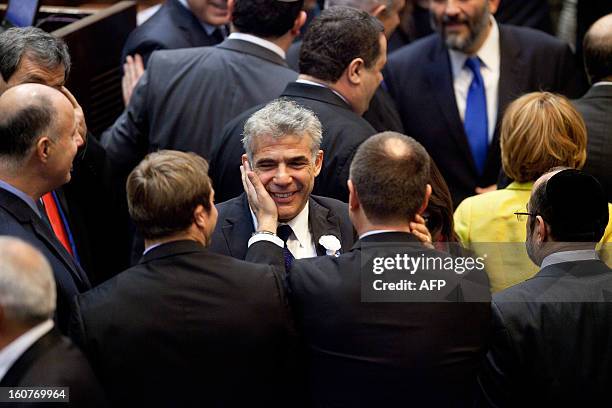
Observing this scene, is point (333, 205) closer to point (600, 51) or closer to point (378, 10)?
point (600, 51)

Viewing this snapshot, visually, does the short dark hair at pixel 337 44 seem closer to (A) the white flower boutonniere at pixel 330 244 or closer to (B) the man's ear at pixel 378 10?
(B) the man's ear at pixel 378 10

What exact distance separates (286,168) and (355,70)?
0.85m

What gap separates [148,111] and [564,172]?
1.94m

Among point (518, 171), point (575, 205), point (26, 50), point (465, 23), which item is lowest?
point (518, 171)

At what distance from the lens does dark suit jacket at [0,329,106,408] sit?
2564mm

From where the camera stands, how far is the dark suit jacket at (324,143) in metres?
4.05

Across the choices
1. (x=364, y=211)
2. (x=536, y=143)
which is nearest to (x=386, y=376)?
(x=364, y=211)

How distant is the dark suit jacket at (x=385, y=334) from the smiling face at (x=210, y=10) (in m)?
2.54

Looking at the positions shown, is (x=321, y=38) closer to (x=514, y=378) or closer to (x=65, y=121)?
(x=65, y=121)

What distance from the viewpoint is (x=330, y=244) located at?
3.51 meters

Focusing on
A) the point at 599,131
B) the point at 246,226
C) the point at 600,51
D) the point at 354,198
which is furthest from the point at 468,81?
the point at 354,198

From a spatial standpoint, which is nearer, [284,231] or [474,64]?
[284,231]

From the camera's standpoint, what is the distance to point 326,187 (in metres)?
4.09

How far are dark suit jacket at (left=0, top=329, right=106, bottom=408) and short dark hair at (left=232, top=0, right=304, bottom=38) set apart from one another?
2.20 metres
